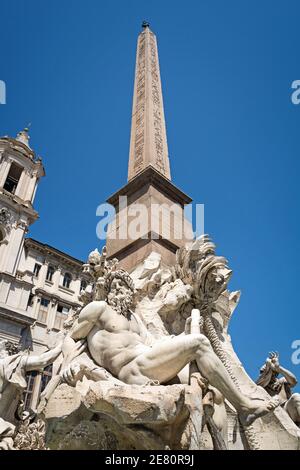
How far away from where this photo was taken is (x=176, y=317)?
219 inches

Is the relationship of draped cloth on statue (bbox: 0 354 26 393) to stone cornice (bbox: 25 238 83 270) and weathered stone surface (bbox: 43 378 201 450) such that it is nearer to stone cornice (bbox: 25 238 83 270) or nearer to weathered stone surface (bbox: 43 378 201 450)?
weathered stone surface (bbox: 43 378 201 450)

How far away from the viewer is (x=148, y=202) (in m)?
7.65

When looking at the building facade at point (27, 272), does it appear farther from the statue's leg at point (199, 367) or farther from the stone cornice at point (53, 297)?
the statue's leg at point (199, 367)

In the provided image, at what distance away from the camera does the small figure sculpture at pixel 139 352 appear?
12.5 feet

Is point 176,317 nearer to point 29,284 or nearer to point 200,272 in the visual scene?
point 200,272

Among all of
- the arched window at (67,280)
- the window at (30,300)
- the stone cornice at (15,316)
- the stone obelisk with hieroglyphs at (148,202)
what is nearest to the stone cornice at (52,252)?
the arched window at (67,280)

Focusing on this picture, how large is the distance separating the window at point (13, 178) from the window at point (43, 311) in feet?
28.7

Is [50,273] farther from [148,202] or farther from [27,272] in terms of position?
[148,202]

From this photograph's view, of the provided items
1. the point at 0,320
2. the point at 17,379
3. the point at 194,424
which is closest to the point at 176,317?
the point at 194,424

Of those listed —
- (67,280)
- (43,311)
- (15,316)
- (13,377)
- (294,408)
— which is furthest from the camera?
(67,280)

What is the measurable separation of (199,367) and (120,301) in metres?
1.32

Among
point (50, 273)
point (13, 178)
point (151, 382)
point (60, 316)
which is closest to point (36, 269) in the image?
point (50, 273)

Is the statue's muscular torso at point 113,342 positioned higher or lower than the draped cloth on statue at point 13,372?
lower

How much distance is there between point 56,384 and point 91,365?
0.53 metres
